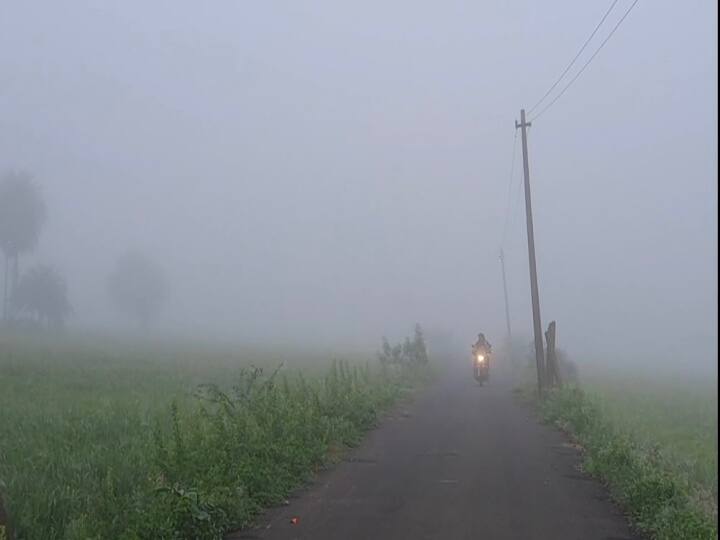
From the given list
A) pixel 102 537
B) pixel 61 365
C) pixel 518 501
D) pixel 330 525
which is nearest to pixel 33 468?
pixel 102 537

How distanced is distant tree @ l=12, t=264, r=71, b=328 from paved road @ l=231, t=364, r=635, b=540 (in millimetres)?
71210

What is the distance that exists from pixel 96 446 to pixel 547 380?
1698cm

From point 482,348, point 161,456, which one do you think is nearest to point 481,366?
point 482,348

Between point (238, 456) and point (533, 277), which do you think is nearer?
point (238, 456)

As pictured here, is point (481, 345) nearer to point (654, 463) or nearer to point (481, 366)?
point (481, 366)

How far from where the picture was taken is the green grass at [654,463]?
841cm

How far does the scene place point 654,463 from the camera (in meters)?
11.3

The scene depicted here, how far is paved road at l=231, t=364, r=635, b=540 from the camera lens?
850 cm

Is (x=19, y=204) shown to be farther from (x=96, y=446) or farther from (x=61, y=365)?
(x=96, y=446)

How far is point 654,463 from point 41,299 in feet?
256

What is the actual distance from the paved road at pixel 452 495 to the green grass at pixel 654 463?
307mm

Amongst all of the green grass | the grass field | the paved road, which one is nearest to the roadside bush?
the grass field

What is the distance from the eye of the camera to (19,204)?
76.1 metres

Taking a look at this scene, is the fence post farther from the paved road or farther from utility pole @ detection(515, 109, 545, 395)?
the paved road
